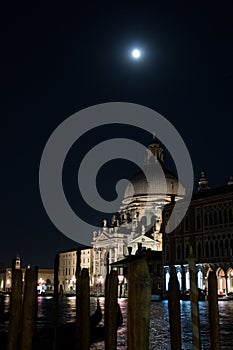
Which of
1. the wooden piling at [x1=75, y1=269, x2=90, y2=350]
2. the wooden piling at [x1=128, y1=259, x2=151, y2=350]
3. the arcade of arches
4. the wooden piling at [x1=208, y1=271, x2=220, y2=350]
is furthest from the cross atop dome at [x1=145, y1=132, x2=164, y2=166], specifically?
the wooden piling at [x1=128, y1=259, x2=151, y2=350]

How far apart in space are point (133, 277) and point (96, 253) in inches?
2656

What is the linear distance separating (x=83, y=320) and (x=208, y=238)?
1294 inches

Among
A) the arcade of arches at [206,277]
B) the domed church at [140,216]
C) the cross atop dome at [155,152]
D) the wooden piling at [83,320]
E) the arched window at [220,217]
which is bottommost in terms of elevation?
the wooden piling at [83,320]

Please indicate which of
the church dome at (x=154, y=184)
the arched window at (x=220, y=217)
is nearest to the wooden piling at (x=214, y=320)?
the arched window at (x=220, y=217)

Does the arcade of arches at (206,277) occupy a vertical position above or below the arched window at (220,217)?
below

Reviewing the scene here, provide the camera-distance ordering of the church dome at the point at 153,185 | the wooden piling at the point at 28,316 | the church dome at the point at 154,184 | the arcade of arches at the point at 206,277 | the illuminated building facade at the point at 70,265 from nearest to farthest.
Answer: the wooden piling at the point at 28,316
the arcade of arches at the point at 206,277
the church dome at the point at 153,185
the church dome at the point at 154,184
the illuminated building facade at the point at 70,265

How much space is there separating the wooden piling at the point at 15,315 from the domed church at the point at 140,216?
5461 cm

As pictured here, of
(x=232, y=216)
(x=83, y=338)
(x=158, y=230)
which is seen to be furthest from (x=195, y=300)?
(x=158, y=230)

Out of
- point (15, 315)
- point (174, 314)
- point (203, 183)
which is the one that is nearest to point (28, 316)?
point (15, 315)

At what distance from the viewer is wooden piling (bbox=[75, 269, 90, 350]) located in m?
8.91

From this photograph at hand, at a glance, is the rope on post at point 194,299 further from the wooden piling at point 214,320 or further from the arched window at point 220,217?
the arched window at point 220,217

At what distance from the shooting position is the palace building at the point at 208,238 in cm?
3925

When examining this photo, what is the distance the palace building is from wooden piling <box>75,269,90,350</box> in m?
28.8

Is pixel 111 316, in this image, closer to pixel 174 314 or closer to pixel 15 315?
pixel 174 314
